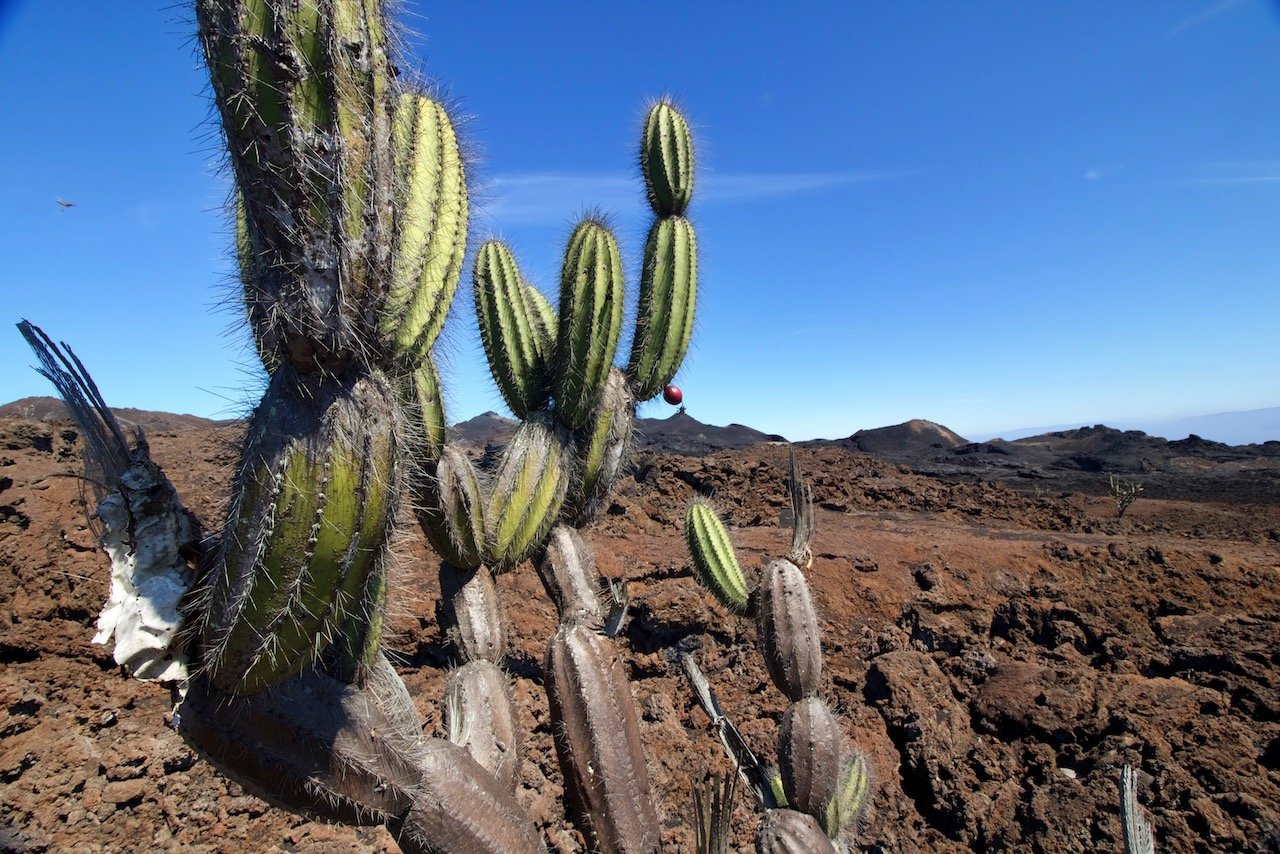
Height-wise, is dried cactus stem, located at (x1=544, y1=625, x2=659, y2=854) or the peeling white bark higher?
the peeling white bark

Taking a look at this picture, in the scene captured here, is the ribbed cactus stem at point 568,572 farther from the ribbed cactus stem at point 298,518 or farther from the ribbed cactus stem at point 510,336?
the ribbed cactus stem at point 298,518

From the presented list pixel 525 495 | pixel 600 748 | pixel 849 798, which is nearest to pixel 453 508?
pixel 525 495

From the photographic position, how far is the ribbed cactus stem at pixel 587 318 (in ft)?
11.3

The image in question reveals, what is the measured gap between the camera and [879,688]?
482 centimetres

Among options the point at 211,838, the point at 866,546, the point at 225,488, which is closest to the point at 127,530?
the point at 225,488

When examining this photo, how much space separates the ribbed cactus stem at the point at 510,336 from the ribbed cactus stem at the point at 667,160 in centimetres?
99

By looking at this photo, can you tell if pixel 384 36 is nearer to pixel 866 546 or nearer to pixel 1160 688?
pixel 1160 688

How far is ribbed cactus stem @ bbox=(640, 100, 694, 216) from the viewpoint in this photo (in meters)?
4.02

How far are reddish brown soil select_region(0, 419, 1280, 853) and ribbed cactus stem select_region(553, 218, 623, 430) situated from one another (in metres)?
1.33

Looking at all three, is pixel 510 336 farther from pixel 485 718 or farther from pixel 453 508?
pixel 485 718

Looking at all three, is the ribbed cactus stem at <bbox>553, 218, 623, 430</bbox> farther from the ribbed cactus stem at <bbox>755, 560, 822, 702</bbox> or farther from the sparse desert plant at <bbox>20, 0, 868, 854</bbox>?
the ribbed cactus stem at <bbox>755, 560, 822, 702</bbox>

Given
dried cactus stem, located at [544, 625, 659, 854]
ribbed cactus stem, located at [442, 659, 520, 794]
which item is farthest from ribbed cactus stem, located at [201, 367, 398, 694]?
ribbed cactus stem, located at [442, 659, 520, 794]

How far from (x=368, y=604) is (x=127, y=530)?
0.63 m

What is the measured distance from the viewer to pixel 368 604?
6.25 feet
